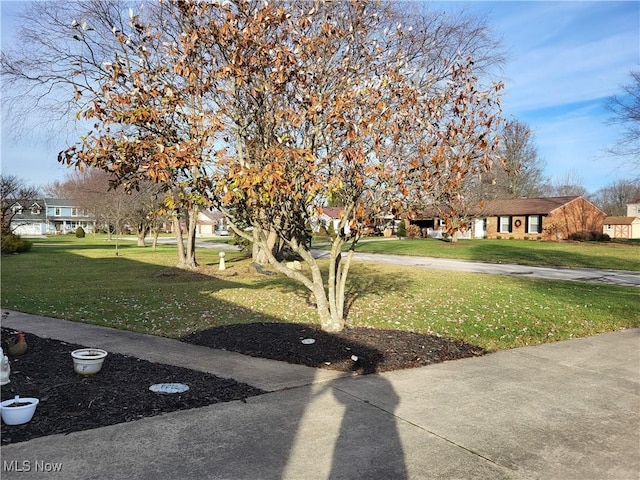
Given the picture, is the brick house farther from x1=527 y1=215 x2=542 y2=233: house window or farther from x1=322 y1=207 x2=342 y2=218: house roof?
x1=322 y1=207 x2=342 y2=218: house roof

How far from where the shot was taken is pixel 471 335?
7.79m

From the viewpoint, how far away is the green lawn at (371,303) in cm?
849

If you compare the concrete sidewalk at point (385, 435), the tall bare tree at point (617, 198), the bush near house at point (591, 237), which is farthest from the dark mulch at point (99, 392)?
the tall bare tree at point (617, 198)

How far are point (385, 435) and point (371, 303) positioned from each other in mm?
6958

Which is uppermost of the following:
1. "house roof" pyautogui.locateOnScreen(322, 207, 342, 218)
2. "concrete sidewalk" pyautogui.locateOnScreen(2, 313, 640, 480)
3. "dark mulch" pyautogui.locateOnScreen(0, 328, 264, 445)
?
"house roof" pyautogui.locateOnScreen(322, 207, 342, 218)

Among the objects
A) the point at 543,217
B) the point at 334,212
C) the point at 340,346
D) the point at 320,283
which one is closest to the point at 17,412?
the point at 340,346

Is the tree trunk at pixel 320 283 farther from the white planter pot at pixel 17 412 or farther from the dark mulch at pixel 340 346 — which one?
the white planter pot at pixel 17 412

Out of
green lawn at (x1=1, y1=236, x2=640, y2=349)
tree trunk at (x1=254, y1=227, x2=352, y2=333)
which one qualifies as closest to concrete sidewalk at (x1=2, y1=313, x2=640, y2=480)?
tree trunk at (x1=254, y1=227, x2=352, y2=333)

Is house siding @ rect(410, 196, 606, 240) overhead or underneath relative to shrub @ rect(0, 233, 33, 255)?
A: overhead

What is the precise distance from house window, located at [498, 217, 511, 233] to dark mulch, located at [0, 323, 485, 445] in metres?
43.6

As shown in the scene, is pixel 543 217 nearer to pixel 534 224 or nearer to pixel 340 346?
pixel 534 224

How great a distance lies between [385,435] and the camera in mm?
3891

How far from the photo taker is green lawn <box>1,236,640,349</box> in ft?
27.9

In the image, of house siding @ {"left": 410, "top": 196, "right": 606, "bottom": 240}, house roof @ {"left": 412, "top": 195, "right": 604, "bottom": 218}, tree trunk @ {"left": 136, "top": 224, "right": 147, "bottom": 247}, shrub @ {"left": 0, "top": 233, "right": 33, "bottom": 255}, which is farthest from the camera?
tree trunk @ {"left": 136, "top": 224, "right": 147, "bottom": 247}
